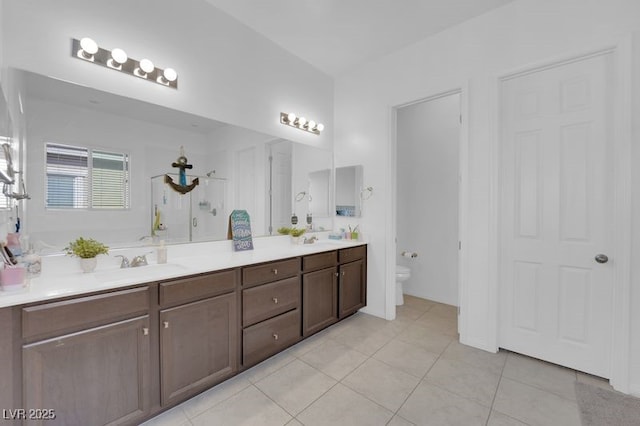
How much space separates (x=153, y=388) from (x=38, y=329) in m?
0.65

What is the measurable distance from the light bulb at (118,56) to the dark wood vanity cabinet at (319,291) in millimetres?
1948

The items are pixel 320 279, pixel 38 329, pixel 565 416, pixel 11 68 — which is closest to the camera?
pixel 38 329

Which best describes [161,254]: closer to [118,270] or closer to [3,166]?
[118,270]

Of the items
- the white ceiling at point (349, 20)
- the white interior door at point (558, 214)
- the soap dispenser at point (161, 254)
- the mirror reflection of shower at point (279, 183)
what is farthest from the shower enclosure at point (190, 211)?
the white interior door at point (558, 214)

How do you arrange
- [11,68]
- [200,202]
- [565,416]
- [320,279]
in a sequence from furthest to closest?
1. [320,279]
2. [200,202]
3. [565,416]
4. [11,68]

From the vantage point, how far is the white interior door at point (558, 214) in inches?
78.2

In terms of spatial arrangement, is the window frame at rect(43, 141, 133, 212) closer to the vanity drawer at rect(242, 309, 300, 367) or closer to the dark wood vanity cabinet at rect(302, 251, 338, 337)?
the vanity drawer at rect(242, 309, 300, 367)

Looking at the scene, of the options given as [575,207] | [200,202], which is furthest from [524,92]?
[200,202]

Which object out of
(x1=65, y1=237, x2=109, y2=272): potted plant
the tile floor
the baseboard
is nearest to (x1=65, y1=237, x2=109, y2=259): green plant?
(x1=65, y1=237, x2=109, y2=272): potted plant

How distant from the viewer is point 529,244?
90.3 inches

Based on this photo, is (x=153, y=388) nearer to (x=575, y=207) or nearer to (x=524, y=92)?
(x=575, y=207)


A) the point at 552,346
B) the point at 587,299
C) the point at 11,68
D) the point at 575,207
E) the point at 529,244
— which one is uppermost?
the point at 11,68

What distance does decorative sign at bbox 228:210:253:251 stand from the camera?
2504mm

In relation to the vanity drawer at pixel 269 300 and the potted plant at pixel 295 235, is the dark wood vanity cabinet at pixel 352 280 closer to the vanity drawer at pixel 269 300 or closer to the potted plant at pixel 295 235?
the potted plant at pixel 295 235
